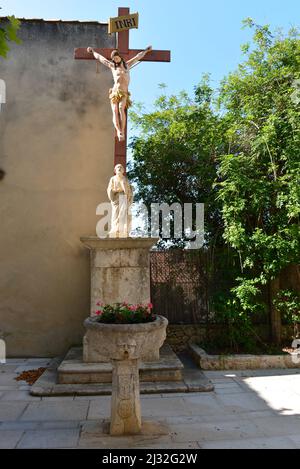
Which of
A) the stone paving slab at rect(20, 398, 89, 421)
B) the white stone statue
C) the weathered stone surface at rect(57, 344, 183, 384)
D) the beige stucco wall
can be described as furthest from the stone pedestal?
the stone paving slab at rect(20, 398, 89, 421)

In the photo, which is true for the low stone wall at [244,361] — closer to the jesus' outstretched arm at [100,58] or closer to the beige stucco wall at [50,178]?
the beige stucco wall at [50,178]

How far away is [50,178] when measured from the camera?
709 centimetres

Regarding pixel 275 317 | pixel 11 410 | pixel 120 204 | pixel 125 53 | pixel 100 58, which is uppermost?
pixel 125 53

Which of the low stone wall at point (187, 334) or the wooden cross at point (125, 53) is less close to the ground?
the wooden cross at point (125, 53)

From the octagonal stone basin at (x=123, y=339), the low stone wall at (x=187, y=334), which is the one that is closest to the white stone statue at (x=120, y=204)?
the low stone wall at (x=187, y=334)

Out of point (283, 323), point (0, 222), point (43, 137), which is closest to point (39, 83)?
point (43, 137)

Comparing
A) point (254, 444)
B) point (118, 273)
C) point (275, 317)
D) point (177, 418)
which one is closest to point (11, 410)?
point (177, 418)

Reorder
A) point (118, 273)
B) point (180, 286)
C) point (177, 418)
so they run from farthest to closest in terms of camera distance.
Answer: point (180, 286)
point (118, 273)
point (177, 418)

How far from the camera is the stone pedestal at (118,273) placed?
221 inches

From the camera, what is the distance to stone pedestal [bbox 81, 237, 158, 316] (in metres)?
5.62

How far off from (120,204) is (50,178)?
2022 mm

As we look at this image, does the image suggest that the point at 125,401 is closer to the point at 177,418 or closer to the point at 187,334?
the point at 177,418

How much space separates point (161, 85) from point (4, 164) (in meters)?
4.24
